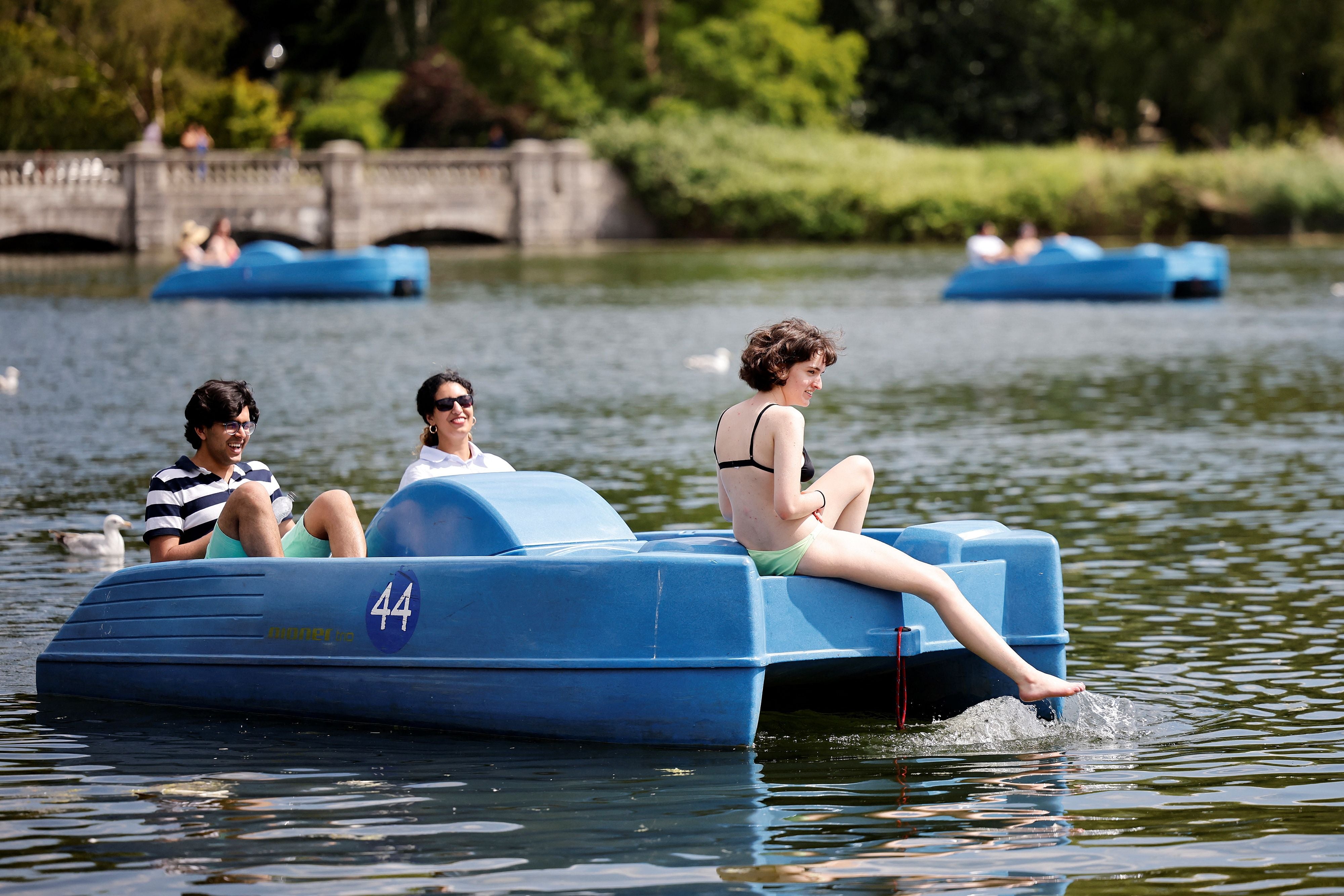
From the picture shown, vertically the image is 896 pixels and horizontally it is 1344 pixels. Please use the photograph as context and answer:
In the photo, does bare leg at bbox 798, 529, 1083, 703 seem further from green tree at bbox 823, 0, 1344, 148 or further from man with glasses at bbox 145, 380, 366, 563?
green tree at bbox 823, 0, 1344, 148

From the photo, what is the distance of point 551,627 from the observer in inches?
280

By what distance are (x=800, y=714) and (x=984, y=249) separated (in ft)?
95.8

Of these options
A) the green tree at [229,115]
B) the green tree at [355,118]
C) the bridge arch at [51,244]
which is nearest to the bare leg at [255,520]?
the bridge arch at [51,244]

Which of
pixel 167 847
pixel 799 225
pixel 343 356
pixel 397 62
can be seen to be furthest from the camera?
pixel 397 62

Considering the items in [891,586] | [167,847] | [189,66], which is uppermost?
[189,66]

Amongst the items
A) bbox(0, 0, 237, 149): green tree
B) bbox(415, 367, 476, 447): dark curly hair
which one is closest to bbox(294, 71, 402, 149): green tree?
bbox(0, 0, 237, 149): green tree

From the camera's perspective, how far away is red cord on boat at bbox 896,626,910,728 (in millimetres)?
7203

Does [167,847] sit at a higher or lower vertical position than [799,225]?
lower

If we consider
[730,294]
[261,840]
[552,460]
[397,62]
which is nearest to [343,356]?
[552,460]

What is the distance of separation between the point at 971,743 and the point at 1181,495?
6793mm

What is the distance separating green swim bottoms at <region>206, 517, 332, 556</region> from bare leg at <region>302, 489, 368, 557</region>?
0.11m

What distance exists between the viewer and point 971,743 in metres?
7.39

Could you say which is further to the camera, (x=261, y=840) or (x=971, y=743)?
(x=971, y=743)

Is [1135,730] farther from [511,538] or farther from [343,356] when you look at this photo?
[343,356]
